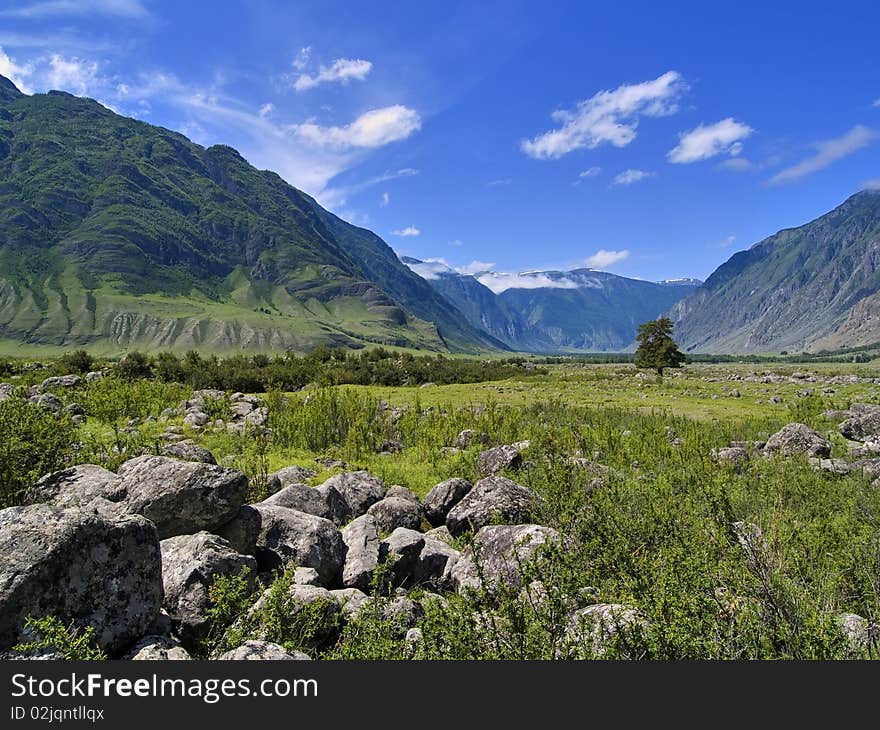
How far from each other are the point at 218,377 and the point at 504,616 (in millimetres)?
37485

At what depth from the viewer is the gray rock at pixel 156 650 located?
4.71 meters

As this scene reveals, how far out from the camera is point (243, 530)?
7.66m

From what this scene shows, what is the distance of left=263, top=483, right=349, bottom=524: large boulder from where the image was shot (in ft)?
32.4

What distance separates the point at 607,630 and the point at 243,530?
Result: 5554mm

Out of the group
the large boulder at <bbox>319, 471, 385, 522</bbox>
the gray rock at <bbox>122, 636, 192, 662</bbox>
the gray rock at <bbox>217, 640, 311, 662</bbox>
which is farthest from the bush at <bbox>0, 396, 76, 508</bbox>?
the gray rock at <bbox>217, 640, 311, 662</bbox>

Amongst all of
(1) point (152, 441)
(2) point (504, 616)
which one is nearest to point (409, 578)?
(2) point (504, 616)

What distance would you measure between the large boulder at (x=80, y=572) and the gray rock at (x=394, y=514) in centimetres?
550

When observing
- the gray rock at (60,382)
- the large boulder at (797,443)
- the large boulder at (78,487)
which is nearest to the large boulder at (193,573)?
the large boulder at (78,487)

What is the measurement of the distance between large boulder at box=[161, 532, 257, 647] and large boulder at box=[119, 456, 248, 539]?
78 centimetres

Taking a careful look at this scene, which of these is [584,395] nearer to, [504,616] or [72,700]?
[504,616]

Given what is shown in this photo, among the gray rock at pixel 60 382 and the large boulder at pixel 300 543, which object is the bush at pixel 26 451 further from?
the gray rock at pixel 60 382

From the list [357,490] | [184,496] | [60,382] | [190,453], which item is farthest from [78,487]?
[60,382]

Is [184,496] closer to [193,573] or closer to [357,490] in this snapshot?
[193,573]

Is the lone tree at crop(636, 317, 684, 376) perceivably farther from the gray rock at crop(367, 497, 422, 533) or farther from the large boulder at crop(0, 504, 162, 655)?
the large boulder at crop(0, 504, 162, 655)
